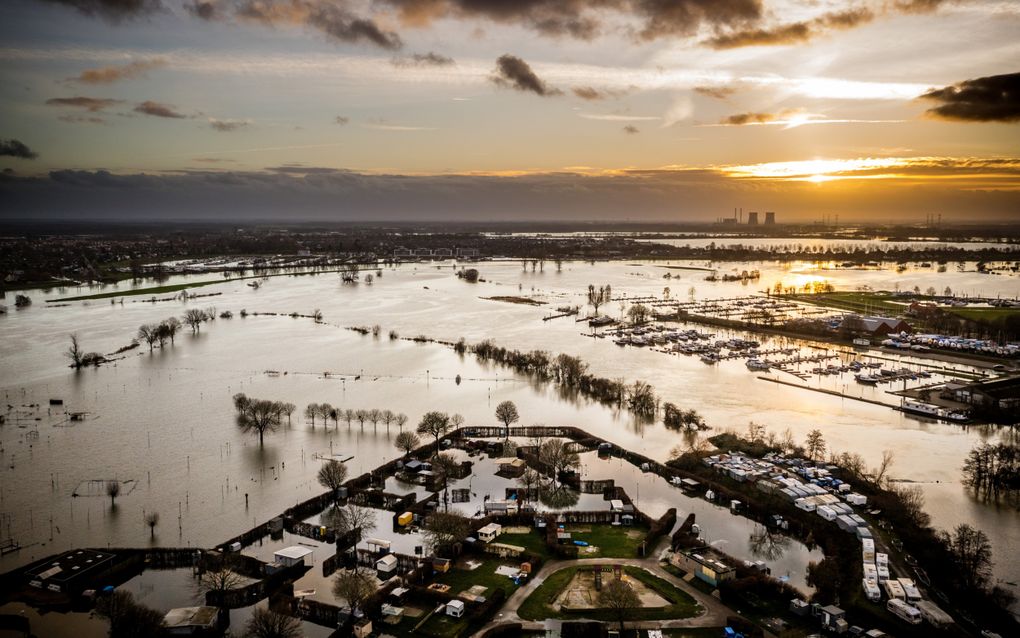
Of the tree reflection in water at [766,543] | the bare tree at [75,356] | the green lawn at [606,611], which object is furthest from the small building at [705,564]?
the bare tree at [75,356]

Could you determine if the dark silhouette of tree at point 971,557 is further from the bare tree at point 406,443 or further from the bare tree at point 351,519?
the bare tree at point 406,443

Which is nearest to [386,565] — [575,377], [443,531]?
[443,531]

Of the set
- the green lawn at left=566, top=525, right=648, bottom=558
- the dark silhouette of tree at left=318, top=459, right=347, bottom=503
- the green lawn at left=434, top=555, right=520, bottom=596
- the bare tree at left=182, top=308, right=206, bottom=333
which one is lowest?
the green lawn at left=434, top=555, right=520, bottom=596

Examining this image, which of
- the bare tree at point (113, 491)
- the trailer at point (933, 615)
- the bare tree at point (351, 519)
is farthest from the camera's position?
the bare tree at point (113, 491)

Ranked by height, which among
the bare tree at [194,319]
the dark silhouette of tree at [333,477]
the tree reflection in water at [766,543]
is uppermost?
the bare tree at [194,319]

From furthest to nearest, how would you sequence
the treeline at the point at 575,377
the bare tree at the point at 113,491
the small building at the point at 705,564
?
1. the treeline at the point at 575,377
2. the bare tree at the point at 113,491
3. the small building at the point at 705,564

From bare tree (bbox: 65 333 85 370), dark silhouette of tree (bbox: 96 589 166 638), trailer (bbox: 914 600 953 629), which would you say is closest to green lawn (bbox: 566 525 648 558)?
trailer (bbox: 914 600 953 629)

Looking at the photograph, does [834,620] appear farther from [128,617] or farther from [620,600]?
[128,617]

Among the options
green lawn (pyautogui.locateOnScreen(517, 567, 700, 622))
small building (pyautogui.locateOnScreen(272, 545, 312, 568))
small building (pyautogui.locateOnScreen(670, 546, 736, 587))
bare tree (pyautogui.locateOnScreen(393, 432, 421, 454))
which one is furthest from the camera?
bare tree (pyautogui.locateOnScreen(393, 432, 421, 454))

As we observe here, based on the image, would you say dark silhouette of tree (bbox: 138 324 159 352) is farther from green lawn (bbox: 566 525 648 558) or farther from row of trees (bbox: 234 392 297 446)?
green lawn (bbox: 566 525 648 558)
